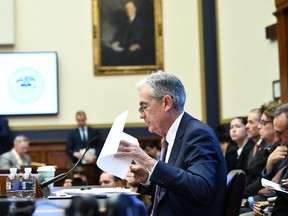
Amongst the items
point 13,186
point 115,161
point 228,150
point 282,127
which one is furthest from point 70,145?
point 115,161

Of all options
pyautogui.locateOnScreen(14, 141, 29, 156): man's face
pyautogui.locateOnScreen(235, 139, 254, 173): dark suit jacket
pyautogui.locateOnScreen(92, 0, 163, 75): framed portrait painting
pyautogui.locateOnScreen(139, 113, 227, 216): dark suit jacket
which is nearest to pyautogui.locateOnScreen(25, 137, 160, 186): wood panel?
pyautogui.locateOnScreen(14, 141, 29, 156): man's face

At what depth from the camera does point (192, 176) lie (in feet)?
9.29

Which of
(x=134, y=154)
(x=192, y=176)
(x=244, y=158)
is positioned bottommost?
(x=244, y=158)

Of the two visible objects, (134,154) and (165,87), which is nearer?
(134,154)

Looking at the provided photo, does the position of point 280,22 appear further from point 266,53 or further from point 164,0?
point 164,0

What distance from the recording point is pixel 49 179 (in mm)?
3906

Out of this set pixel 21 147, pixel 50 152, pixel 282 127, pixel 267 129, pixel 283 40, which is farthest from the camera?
pixel 50 152

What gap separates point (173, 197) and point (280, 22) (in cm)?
611

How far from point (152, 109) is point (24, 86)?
9.06 metres

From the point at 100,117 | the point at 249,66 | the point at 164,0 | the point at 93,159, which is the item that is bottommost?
the point at 93,159

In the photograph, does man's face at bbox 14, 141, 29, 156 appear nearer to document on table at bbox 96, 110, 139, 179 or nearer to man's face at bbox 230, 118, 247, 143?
man's face at bbox 230, 118, 247, 143

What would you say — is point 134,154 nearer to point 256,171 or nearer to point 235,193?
point 235,193

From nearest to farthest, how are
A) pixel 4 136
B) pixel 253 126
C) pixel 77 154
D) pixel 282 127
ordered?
pixel 282 127 → pixel 253 126 → pixel 77 154 → pixel 4 136

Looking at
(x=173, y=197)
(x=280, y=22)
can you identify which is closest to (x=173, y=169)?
(x=173, y=197)
